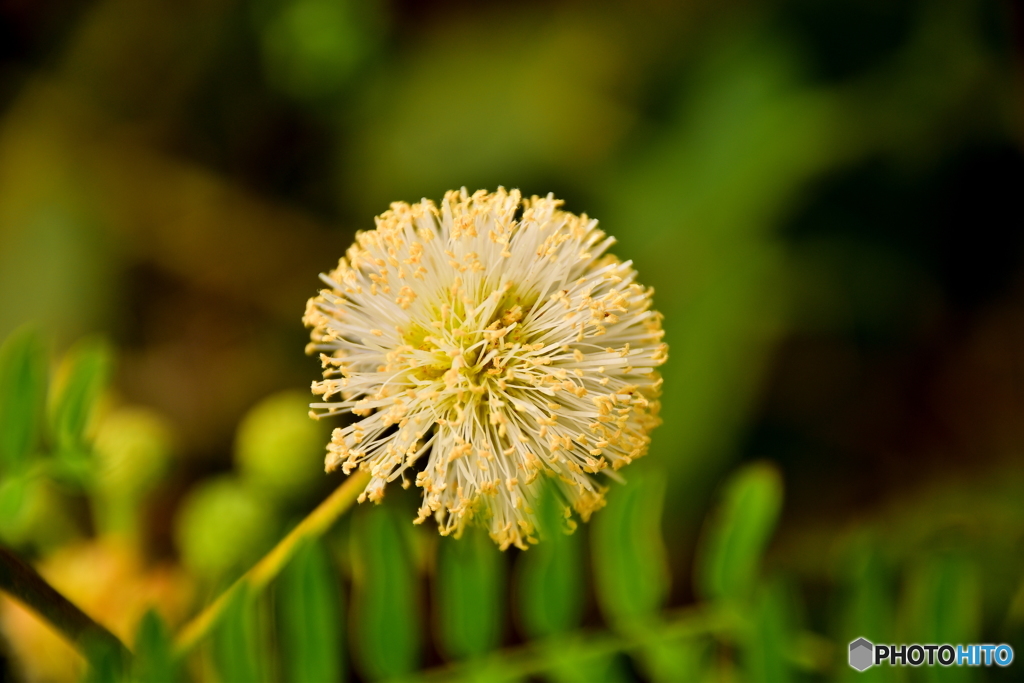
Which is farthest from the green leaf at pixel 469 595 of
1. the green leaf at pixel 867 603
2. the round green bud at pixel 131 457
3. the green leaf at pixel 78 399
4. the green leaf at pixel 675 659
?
the round green bud at pixel 131 457

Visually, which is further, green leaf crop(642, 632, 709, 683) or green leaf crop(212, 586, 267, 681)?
green leaf crop(642, 632, 709, 683)

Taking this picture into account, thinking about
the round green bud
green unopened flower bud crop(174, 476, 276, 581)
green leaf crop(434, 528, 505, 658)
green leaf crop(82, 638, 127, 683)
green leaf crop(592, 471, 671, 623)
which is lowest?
green leaf crop(82, 638, 127, 683)

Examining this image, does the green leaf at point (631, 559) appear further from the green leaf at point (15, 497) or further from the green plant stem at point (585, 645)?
the green leaf at point (15, 497)

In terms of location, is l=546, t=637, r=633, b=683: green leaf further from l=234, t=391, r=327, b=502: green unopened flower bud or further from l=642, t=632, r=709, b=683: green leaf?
l=234, t=391, r=327, b=502: green unopened flower bud

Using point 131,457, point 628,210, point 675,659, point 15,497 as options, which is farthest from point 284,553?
point 628,210

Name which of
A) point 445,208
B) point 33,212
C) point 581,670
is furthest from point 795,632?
point 33,212

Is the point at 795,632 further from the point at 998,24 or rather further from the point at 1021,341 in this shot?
the point at 998,24

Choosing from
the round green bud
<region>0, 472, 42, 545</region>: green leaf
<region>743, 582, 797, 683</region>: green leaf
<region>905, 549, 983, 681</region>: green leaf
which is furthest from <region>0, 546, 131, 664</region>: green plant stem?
<region>905, 549, 983, 681</region>: green leaf

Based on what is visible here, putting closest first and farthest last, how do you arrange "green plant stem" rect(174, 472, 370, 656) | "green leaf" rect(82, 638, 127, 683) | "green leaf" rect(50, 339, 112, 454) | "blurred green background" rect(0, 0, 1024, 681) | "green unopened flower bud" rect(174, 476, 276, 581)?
1. "green leaf" rect(82, 638, 127, 683)
2. "green plant stem" rect(174, 472, 370, 656)
3. "green leaf" rect(50, 339, 112, 454)
4. "green unopened flower bud" rect(174, 476, 276, 581)
5. "blurred green background" rect(0, 0, 1024, 681)
